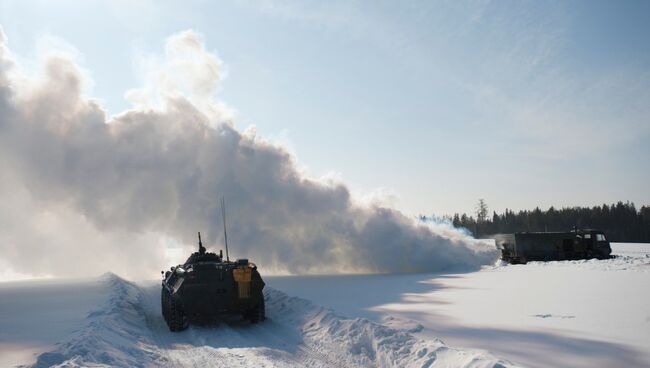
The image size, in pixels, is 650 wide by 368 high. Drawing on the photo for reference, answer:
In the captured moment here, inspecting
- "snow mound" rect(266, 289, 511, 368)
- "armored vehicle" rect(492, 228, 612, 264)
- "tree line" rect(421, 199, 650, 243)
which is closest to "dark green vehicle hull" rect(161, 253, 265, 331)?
"snow mound" rect(266, 289, 511, 368)

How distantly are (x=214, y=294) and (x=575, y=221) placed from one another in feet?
386

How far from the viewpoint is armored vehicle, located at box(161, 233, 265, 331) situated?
1235 cm

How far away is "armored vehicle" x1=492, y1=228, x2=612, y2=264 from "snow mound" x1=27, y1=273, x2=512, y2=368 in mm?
28110

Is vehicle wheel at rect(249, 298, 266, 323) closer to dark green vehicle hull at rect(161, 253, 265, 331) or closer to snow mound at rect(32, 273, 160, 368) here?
dark green vehicle hull at rect(161, 253, 265, 331)

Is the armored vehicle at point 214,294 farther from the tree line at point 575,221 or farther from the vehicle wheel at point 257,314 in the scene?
the tree line at point 575,221

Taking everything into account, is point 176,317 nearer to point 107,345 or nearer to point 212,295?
point 212,295

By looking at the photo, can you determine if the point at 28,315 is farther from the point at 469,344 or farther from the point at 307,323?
the point at 469,344

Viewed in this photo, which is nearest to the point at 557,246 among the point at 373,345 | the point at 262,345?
the point at 373,345

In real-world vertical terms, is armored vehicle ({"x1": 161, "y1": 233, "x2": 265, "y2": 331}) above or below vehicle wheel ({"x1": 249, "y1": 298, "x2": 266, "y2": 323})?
above

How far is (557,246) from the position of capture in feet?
119

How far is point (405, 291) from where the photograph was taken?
18.7 meters

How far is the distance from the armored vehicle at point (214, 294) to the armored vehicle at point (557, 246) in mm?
28998

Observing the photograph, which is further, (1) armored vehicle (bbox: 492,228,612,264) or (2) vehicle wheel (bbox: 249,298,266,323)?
(1) armored vehicle (bbox: 492,228,612,264)

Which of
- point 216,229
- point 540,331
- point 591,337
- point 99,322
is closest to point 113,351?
point 99,322
